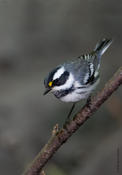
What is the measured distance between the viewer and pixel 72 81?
3.46 m

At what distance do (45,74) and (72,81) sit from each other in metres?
3.42

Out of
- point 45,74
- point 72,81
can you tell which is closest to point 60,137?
point 72,81

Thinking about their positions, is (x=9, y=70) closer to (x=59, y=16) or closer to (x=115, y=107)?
(x=59, y=16)

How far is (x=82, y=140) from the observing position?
20.2ft

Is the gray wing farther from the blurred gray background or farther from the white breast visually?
the blurred gray background

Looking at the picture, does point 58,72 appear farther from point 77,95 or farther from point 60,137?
point 60,137

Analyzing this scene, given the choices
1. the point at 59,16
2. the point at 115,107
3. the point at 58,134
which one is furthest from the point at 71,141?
the point at 58,134

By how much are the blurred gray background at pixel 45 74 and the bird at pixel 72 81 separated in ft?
6.79

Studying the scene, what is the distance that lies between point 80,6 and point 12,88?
1.96 m

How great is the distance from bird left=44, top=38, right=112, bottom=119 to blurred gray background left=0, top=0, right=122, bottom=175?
6.79 feet

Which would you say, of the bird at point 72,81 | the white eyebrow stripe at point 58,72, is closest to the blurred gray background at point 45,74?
the bird at point 72,81

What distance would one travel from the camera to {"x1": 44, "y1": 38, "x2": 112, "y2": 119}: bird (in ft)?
10.7

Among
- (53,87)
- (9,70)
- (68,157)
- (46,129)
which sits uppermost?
(53,87)

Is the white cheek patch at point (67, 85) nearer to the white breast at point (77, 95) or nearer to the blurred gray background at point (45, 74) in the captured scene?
the white breast at point (77, 95)
